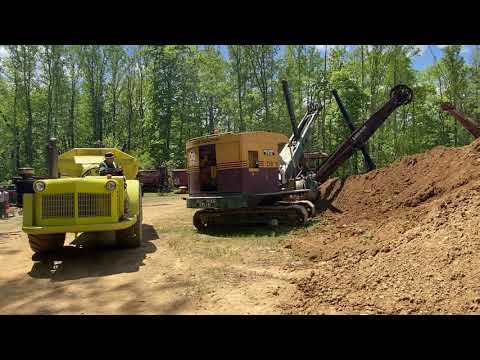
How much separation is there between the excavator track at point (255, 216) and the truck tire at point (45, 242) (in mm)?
4177

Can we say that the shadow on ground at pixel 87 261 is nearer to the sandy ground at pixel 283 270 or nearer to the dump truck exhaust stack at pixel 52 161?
the sandy ground at pixel 283 270

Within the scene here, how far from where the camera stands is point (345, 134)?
108 feet

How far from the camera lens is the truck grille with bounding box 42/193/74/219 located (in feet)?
24.0

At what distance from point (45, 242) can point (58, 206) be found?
1434 mm

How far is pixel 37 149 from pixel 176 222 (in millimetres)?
31056

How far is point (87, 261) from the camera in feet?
26.0

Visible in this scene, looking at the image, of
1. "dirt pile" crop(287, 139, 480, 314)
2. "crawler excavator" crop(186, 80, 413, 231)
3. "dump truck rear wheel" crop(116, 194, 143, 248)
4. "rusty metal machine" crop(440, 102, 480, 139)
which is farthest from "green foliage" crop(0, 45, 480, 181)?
"dump truck rear wheel" crop(116, 194, 143, 248)

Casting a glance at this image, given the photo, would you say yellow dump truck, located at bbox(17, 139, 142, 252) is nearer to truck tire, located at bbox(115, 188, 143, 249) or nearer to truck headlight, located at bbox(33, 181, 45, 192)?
truck headlight, located at bbox(33, 181, 45, 192)

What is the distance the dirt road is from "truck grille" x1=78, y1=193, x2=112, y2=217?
1006mm

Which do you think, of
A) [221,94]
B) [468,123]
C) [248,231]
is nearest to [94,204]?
[248,231]

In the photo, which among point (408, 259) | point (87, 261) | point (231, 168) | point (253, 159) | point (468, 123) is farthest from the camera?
point (468, 123)

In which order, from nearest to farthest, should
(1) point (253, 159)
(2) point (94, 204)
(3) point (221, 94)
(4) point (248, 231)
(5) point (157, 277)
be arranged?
(5) point (157, 277) → (2) point (94, 204) → (4) point (248, 231) → (1) point (253, 159) → (3) point (221, 94)

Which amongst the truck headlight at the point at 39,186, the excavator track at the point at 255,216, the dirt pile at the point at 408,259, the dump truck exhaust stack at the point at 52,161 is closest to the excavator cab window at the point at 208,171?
the excavator track at the point at 255,216

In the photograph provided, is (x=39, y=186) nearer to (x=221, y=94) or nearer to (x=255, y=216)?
(x=255, y=216)
